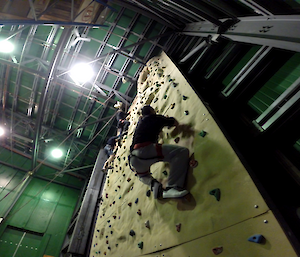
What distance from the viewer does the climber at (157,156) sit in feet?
7.72

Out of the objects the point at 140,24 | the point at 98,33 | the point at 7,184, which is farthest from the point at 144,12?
the point at 7,184

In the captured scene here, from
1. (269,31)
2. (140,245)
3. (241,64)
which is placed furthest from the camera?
(241,64)

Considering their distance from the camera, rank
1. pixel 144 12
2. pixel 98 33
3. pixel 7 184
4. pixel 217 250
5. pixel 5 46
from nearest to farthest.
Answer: pixel 217 250
pixel 144 12
pixel 5 46
pixel 98 33
pixel 7 184

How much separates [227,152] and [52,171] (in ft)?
36.2

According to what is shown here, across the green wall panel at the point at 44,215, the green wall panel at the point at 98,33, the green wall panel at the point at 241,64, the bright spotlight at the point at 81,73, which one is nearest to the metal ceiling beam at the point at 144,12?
the green wall panel at the point at 98,33

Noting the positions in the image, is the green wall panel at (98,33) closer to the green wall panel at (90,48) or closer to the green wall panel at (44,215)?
the green wall panel at (90,48)

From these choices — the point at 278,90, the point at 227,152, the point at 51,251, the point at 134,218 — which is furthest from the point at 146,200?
the point at 51,251

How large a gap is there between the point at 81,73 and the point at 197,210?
271 inches

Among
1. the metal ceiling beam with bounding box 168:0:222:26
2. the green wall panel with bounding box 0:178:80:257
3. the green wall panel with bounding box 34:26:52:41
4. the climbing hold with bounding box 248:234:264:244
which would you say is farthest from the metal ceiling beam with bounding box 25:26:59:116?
the climbing hold with bounding box 248:234:264:244

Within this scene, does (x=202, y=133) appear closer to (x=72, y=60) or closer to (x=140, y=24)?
(x=140, y=24)

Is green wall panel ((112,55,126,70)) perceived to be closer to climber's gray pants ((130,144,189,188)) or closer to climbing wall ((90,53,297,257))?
climbing wall ((90,53,297,257))

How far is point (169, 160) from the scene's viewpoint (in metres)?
2.52

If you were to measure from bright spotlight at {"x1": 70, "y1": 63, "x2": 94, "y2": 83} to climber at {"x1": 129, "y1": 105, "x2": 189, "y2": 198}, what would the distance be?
17.5 ft

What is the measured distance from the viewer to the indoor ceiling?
5.18m
